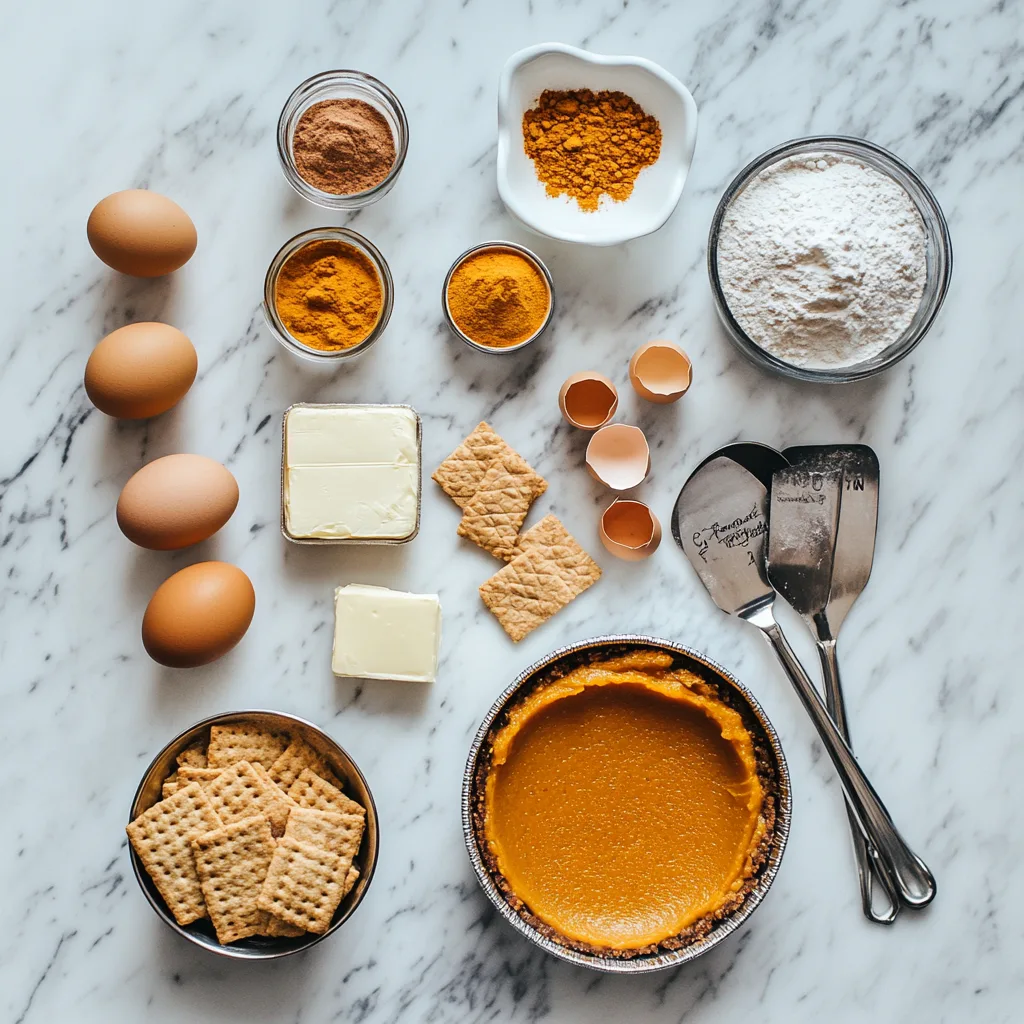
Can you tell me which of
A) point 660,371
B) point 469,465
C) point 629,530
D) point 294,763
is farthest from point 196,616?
point 660,371

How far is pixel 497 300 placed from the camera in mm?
1578

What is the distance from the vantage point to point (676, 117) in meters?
1.62

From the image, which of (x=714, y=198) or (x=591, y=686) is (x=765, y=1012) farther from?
(x=714, y=198)

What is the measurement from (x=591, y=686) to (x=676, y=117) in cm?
102

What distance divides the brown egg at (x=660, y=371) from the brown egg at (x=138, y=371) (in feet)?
2.57

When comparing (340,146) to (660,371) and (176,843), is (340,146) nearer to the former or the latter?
(660,371)

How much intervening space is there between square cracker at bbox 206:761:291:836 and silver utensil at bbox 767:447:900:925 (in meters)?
0.96

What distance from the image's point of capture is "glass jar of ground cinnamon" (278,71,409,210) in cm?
158

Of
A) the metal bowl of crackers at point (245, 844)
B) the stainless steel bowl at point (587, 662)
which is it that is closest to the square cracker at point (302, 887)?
the metal bowl of crackers at point (245, 844)

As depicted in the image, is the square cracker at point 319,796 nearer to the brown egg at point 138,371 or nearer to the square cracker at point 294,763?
the square cracker at point 294,763

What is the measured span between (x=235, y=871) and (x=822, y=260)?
4.65ft

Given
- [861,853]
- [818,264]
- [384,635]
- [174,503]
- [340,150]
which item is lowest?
[861,853]

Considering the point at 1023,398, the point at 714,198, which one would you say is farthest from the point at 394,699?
the point at 1023,398

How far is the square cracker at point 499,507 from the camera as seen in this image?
1.65m
